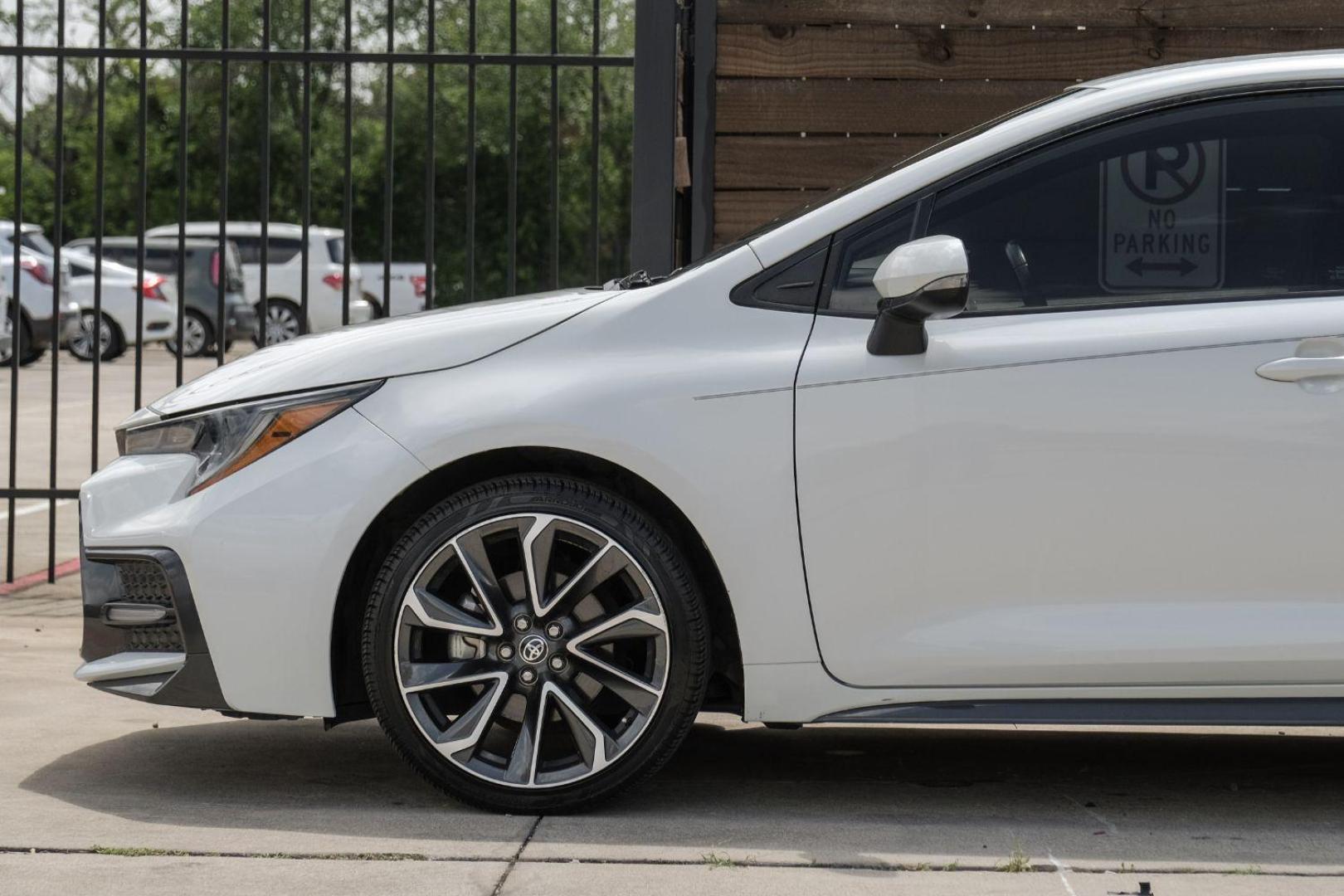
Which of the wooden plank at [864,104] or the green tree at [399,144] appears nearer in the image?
the wooden plank at [864,104]

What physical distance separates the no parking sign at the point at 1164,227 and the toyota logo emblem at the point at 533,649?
1.45 m

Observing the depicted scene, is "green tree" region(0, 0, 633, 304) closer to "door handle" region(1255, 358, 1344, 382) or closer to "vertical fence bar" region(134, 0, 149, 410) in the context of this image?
"vertical fence bar" region(134, 0, 149, 410)

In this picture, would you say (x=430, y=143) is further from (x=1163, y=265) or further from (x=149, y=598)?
(x=1163, y=265)

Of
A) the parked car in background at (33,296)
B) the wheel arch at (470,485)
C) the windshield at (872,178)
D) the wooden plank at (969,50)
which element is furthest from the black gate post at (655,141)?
the parked car in background at (33,296)

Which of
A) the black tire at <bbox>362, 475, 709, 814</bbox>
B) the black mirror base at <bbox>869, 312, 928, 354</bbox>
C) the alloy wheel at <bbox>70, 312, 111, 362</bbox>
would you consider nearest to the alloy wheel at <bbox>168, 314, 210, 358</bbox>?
the alloy wheel at <bbox>70, 312, 111, 362</bbox>

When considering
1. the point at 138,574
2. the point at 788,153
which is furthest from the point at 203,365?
the point at 138,574

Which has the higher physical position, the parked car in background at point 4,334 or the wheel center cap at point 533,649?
the parked car in background at point 4,334

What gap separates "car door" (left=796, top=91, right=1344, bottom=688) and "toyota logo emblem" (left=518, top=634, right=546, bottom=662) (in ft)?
2.01

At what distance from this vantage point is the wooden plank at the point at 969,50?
243 inches

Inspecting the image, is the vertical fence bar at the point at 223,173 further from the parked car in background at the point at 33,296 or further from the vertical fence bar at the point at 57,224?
the parked car in background at the point at 33,296

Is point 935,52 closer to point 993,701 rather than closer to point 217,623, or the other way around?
point 993,701

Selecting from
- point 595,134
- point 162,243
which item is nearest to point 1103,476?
point 595,134

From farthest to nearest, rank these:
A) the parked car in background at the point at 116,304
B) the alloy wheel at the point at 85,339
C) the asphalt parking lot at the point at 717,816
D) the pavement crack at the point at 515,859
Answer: the alloy wheel at the point at 85,339 → the parked car in background at the point at 116,304 → the asphalt parking lot at the point at 717,816 → the pavement crack at the point at 515,859

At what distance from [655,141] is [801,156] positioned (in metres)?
0.52
